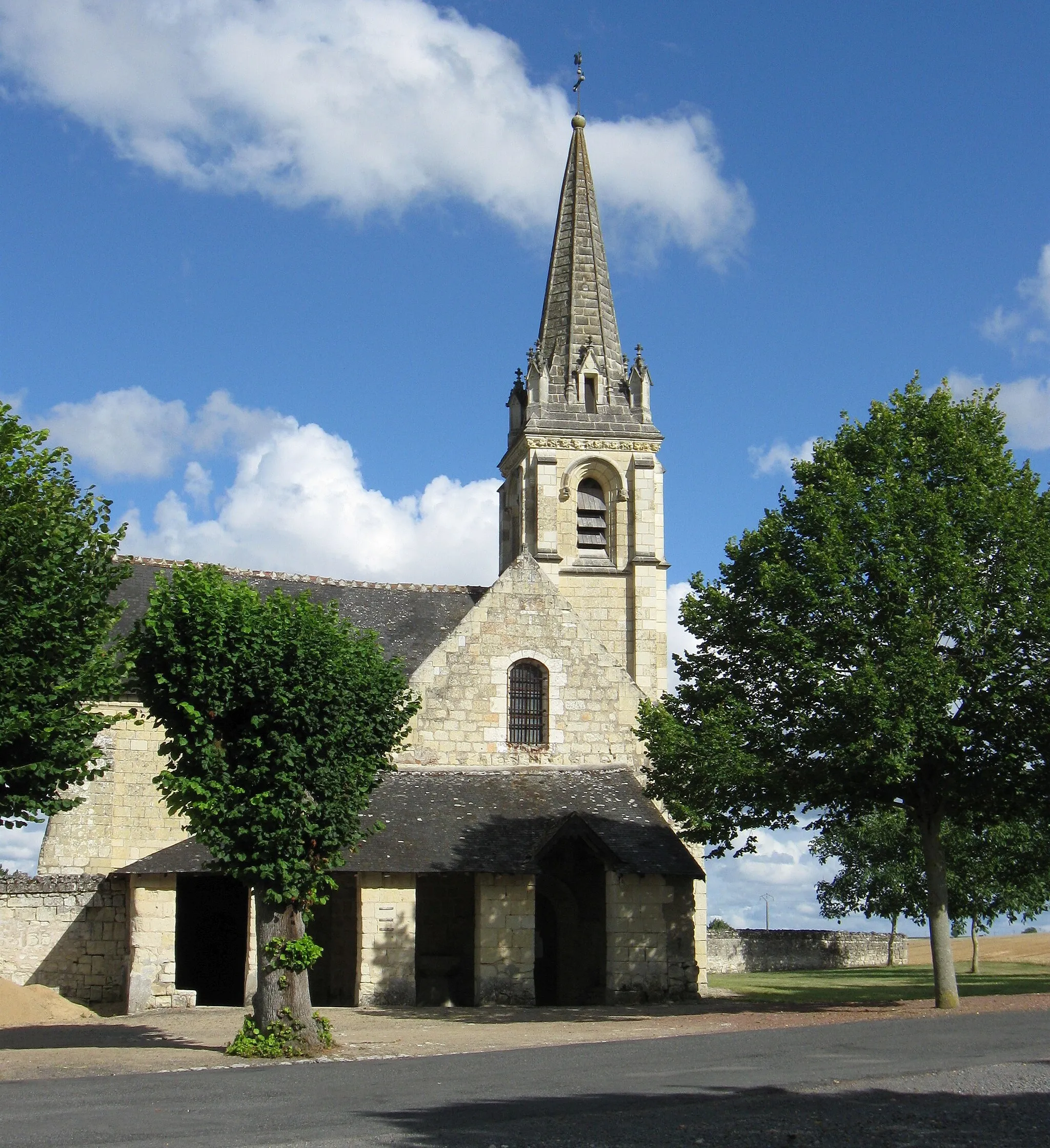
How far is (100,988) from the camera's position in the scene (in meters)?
24.0

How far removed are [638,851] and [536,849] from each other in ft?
6.39

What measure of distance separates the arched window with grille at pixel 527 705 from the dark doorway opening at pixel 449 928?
3.11 metres

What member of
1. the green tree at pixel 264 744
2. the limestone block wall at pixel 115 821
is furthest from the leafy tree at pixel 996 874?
the green tree at pixel 264 744

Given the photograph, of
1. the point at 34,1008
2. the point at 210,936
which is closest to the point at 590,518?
the point at 210,936

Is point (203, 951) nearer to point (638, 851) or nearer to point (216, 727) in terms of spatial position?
point (638, 851)

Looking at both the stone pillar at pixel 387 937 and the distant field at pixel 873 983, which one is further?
the distant field at pixel 873 983

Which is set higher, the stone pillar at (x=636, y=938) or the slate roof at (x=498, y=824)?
the slate roof at (x=498, y=824)

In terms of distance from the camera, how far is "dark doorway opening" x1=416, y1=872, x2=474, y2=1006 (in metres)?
25.3

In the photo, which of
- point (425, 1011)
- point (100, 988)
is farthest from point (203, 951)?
point (425, 1011)

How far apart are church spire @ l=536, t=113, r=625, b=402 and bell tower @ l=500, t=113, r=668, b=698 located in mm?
35

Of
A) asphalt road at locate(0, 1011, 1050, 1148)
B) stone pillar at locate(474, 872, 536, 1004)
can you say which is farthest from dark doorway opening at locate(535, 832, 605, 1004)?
asphalt road at locate(0, 1011, 1050, 1148)

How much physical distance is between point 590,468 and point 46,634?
2000 cm

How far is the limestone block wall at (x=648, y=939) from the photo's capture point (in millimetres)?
24094

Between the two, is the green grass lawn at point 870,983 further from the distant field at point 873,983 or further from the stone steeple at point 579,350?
the stone steeple at point 579,350
